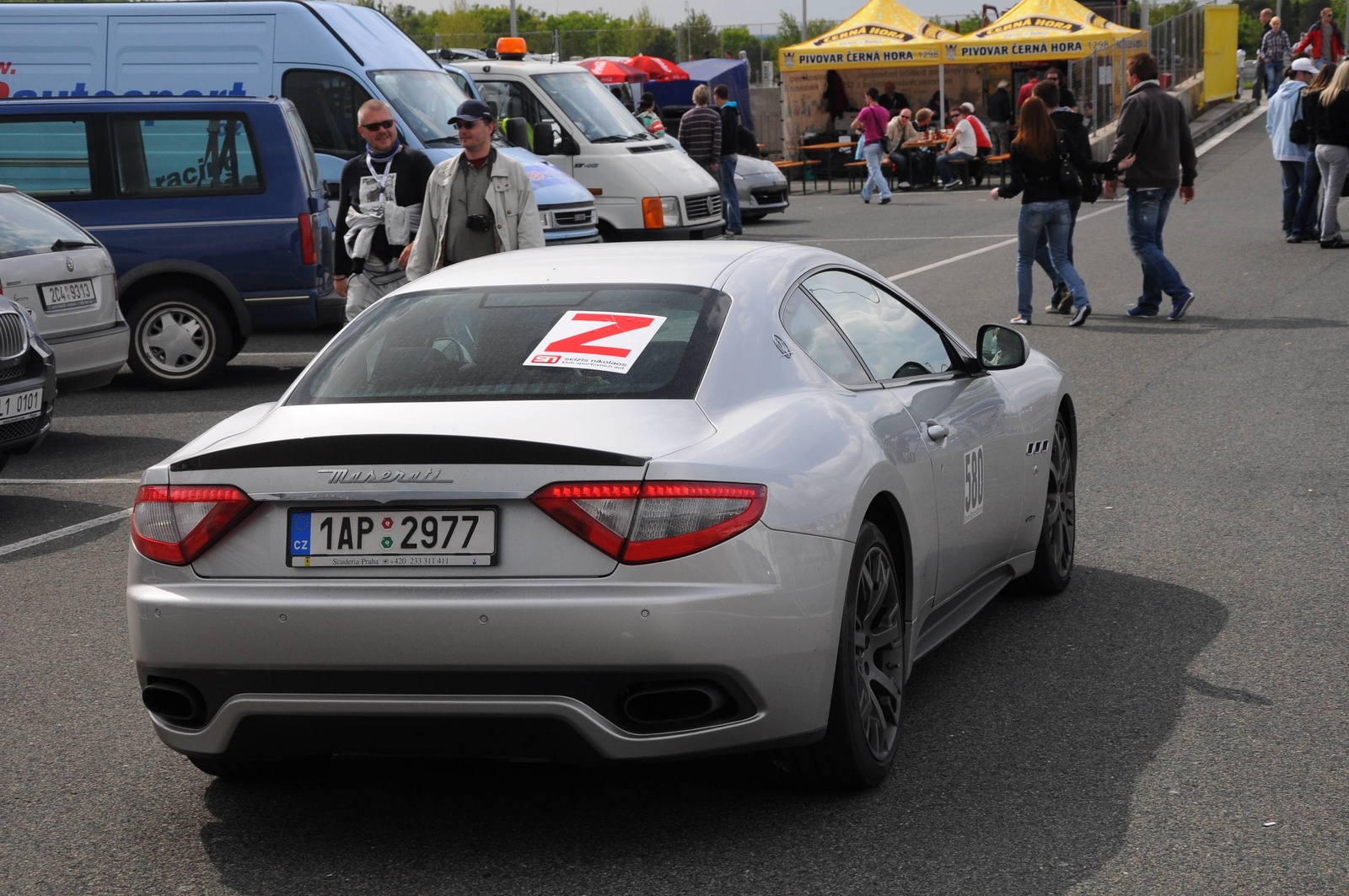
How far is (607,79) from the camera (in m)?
35.9

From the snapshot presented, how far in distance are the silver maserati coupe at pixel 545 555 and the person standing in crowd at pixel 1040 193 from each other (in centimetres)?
949

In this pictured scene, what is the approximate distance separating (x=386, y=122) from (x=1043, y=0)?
29437mm

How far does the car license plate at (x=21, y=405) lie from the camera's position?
28.2 ft

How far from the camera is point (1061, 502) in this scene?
624cm

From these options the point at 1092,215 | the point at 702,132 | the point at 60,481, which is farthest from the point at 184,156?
the point at 1092,215

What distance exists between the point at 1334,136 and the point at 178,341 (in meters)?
11.7

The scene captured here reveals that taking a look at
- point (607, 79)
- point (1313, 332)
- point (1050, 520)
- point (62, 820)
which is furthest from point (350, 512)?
point (607, 79)

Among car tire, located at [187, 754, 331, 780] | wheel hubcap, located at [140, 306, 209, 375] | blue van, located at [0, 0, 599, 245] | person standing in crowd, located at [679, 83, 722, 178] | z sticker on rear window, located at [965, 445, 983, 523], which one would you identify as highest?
blue van, located at [0, 0, 599, 245]

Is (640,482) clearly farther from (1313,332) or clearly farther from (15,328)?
(1313,332)

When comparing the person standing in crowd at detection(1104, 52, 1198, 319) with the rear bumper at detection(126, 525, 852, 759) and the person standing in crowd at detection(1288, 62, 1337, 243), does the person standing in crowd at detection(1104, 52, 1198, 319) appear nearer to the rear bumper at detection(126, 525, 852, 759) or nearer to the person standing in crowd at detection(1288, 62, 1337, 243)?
the person standing in crowd at detection(1288, 62, 1337, 243)

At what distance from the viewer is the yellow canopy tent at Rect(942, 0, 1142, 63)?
112 ft

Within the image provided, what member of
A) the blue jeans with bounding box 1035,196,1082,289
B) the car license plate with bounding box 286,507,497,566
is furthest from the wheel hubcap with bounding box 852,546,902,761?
the blue jeans with bounding box 1035,196,1082,289

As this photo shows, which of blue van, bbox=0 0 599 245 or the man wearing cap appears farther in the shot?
blue van, bbox=0 0 599 245

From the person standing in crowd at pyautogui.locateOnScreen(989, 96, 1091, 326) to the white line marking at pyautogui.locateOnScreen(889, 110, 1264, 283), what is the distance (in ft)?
4.78
